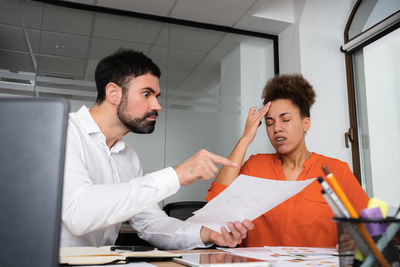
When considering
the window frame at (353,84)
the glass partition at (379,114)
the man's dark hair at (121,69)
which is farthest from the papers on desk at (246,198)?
the window frame at (353,84)

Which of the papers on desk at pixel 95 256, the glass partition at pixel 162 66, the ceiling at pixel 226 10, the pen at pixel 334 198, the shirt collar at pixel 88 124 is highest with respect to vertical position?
the ceiling at pixel 226 10

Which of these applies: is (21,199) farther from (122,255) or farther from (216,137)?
(216,137)

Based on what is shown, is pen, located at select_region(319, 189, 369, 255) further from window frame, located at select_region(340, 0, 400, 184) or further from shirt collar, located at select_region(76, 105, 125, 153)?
window frame, located at select_region(340, 0, 400, 184)

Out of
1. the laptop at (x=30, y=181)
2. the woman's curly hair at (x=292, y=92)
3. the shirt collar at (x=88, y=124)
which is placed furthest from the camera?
the woman's curly hair at (x=292, y=92)

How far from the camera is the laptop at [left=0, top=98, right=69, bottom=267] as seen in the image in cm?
39

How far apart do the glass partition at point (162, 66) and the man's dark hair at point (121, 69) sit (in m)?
1.36

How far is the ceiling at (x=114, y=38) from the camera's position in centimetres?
288

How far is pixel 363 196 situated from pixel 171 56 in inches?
92.4

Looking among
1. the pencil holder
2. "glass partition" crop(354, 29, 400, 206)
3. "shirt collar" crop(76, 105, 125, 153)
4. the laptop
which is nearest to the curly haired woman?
"shirt collar" crop(76, 105, 125, 153)

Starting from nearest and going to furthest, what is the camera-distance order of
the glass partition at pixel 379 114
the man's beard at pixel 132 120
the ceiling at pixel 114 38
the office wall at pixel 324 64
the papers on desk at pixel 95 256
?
the papers on desk at pixel 95 256, the man's beard at pixel 132 120, the glass partition at pixel 379 114, the ceiling at pixel 114 38, the office wall at pixel 324 64

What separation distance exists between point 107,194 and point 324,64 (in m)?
2.93

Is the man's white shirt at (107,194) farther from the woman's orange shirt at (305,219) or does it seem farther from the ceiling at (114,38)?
the ceiling at (114,38)

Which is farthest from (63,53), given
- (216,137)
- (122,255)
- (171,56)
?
(122,255)

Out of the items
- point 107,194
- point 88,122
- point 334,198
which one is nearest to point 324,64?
point 88,122
